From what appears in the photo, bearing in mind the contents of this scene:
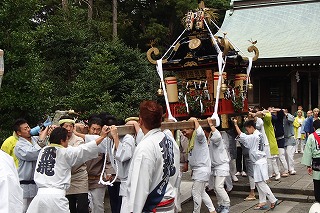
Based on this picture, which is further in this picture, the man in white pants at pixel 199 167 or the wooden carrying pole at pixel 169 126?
the man in white pants at pixel 199 167

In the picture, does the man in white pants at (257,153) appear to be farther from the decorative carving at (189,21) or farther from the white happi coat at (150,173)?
the white happi coat at (150,173)

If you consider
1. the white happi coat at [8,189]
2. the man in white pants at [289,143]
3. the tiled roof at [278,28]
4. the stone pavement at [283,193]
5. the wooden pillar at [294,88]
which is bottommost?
the stone pavement at [283,193]

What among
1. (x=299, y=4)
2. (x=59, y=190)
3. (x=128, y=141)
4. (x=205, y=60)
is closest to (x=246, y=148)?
(x=205, y=60)

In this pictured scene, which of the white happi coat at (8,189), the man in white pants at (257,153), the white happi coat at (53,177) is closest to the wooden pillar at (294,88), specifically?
the man in white pants at (257,153)

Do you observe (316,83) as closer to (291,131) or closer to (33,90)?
(291,131)

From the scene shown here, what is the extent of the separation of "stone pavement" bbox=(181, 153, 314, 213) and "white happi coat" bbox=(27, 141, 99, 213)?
4.29m

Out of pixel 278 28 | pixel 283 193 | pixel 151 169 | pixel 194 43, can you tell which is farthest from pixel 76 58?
pixel 151 169

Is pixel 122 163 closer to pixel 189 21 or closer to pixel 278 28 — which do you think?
pixel 189 21

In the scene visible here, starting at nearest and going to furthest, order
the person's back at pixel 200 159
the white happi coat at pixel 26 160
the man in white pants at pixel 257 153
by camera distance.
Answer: the white happi coat at pixel 26 160 < the person's back at pixel 200 159 < the man in white pants at pixel 257 153

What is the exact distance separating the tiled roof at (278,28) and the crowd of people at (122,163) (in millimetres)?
10708

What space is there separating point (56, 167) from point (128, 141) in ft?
3.55

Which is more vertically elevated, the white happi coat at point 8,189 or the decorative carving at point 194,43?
the decorative carving at point 194,43

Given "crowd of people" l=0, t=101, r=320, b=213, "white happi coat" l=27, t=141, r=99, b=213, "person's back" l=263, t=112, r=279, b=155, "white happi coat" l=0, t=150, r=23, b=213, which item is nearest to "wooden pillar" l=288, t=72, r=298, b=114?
"crowd of people" l=0, t=101, r=320, b=213

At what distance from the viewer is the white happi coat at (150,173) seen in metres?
3.76
